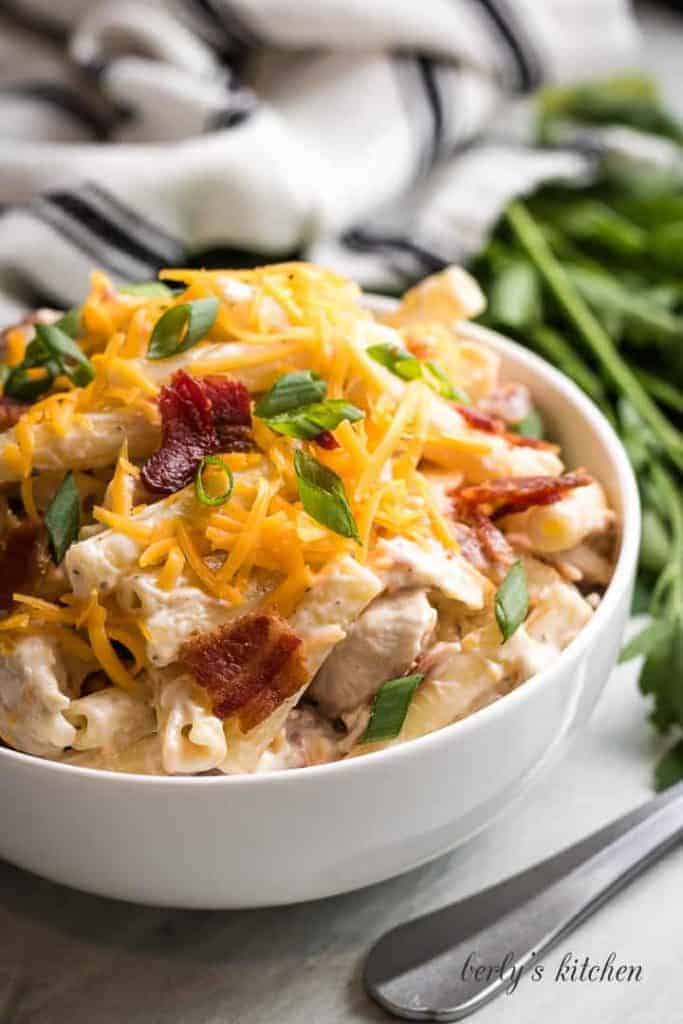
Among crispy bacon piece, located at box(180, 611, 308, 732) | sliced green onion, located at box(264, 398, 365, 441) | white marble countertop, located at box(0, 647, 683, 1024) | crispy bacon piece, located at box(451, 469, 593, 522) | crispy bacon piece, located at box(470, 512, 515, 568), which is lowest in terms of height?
white marble countertop, located at box(0, 647, 683, 1024)

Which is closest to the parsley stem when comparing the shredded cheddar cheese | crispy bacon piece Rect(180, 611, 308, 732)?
the shredded cheddar cheese

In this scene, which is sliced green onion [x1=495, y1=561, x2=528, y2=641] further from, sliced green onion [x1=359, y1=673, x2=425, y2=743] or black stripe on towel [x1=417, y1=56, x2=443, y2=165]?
black stripe on towel [x1=417, y1=56, x2=443, y2=165]

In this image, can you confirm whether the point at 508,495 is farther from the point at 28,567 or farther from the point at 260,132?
the point at 260,132

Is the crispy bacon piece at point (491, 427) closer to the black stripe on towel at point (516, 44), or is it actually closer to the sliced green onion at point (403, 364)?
the sliced green onion at point (403, 364)

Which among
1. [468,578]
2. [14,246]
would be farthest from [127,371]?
[14,246]

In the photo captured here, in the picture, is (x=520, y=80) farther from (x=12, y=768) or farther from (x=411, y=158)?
(x=12, y=768)

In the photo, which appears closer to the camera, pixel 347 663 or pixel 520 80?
pixel 347 663
